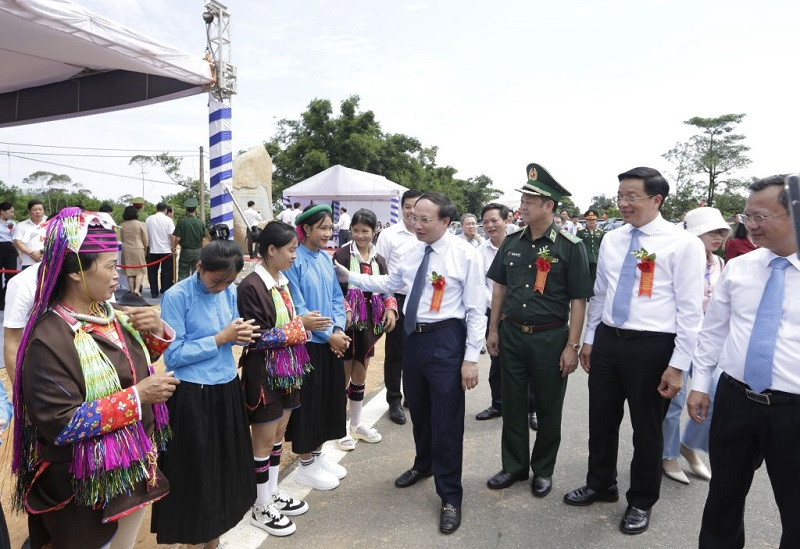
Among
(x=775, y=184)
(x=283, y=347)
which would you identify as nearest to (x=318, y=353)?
(x=283, y=347)

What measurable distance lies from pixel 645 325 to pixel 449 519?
169 centimetres

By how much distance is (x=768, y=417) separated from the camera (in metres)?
2.25

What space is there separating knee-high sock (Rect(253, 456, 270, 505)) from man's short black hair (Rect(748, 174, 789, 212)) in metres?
2.93

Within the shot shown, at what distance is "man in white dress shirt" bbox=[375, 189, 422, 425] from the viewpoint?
4.82 metres

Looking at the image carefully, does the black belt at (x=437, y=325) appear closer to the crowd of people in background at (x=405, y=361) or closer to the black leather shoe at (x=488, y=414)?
the crowd of people in background at (x=405, y=361)

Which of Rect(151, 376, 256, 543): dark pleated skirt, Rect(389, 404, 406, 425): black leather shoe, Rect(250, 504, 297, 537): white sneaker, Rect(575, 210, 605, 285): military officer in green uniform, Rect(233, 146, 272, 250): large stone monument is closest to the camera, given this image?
Rect(151, 376, 256, 543): dark pleated skirt

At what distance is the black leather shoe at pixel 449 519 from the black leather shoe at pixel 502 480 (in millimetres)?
492

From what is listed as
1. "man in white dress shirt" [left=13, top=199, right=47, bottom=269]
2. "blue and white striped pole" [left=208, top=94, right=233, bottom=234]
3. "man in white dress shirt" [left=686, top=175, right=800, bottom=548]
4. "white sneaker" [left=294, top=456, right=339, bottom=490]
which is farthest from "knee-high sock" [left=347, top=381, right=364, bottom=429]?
"man in white dress shirt" [left=13, top=199, right=47, bottom=269]

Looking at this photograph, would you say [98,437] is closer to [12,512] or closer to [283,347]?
[12,512]

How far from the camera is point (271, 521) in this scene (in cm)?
298

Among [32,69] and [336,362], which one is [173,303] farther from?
[32,69]

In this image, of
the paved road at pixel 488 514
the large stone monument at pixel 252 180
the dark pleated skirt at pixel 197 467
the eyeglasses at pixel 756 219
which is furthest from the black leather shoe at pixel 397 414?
the large stone monument at pixel 252 180

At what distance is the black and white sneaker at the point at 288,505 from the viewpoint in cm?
317

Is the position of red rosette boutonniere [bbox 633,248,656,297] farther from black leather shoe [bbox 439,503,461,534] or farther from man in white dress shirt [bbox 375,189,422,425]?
man in white dress shirt [bbox 375,189,422,425]
